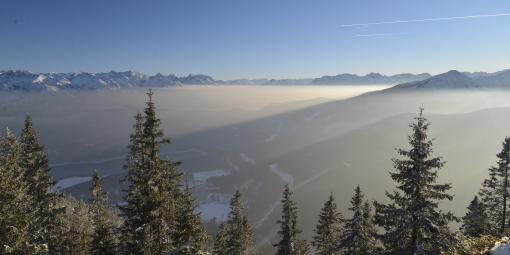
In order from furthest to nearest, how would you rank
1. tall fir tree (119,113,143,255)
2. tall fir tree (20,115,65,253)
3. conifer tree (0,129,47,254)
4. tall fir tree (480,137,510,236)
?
tall fir tree (480,137,510,236)
tall fir tree (20,115,65,253)
tall fir tree (119,113,143,255)
conifer tree (0,129,47,254)

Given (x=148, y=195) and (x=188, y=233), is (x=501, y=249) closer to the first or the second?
(x=188, y=233)

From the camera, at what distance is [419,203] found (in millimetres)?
19234

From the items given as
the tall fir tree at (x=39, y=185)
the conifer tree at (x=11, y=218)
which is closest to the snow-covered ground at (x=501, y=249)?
the conifer tree at (x=11, y=218)

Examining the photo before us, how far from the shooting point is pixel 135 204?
2153 cm

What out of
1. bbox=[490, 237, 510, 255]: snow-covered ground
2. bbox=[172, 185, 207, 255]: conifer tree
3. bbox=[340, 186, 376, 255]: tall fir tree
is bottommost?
bbox=[340, 186, 376, 255]: tall fir tree

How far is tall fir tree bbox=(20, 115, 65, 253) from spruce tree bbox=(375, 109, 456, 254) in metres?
23.7

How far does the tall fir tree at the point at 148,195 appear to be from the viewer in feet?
69.3

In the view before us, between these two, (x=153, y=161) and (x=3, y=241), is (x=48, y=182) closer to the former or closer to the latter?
(x=3, y=241)

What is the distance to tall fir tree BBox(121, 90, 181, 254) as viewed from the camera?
2111cm

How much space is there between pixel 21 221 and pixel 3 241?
1.90 m

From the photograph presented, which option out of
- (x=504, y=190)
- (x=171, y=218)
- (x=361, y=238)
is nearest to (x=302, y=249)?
(x=361, y=238)

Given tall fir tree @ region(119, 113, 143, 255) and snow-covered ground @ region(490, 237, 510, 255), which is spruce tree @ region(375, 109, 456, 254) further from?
tall fir tree @ region(119, 113, 143, 255)

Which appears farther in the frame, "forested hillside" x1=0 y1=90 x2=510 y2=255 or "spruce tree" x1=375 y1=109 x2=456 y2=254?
"forested hillside" x1=0 y1=90 x2=510 y2=255

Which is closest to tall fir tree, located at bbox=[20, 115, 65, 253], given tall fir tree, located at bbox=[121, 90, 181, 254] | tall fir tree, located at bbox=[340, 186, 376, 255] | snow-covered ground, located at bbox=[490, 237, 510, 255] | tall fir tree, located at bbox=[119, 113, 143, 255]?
tall fir tree, located at bbox=[119, 113, 143, 255]
